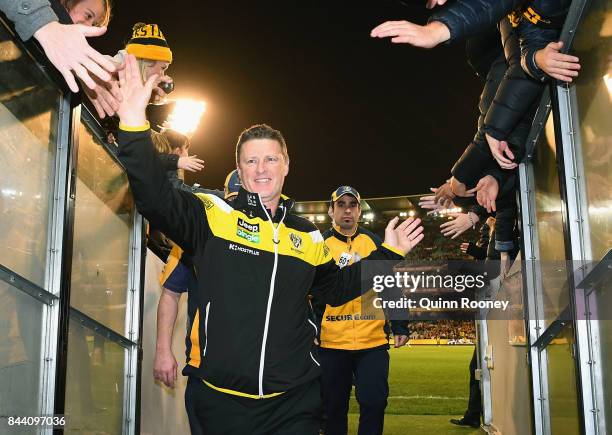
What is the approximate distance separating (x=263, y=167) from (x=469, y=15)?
1156 mm

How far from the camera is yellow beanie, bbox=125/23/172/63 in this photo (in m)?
3.79

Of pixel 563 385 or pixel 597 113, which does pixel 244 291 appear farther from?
pixel 563 385

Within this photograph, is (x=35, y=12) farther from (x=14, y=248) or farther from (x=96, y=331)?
(x=96, y=331)

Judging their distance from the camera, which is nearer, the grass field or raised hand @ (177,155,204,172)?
raised hand @ (177,155,204,172)

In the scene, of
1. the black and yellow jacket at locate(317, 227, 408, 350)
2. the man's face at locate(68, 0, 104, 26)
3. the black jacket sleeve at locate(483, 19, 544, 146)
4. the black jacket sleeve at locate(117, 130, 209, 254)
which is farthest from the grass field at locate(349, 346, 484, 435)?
the man's face at locate(68, 0, 104, 26)

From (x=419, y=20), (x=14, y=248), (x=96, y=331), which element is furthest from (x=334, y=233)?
(x=419, y=20)

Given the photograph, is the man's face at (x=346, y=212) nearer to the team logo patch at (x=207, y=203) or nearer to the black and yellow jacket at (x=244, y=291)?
the black and yellow jacket at (x=244, y=291)

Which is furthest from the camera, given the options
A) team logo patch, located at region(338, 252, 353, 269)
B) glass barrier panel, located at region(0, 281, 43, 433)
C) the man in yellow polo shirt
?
team logo patch, located at region(338, 252, 353, 269)

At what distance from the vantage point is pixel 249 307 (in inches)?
102

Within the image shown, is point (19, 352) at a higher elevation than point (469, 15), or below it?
below

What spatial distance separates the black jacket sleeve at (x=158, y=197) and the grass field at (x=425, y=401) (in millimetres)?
5179

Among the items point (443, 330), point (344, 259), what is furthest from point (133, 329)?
point (443, 330)

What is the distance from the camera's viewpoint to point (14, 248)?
235 cm

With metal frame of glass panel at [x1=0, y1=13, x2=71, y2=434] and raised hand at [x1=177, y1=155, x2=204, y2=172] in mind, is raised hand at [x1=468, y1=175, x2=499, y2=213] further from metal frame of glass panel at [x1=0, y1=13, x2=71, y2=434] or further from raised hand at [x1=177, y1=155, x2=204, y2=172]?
metal frame of glass panel at [x1=0, y1=13, x2=71, y2=434]
